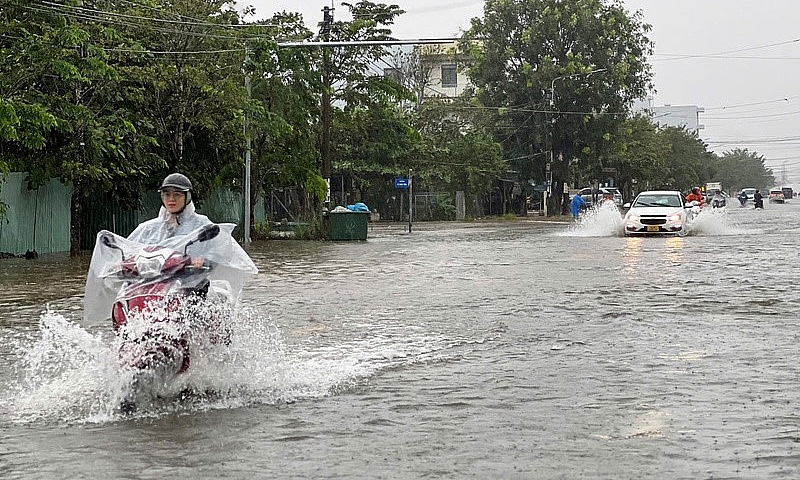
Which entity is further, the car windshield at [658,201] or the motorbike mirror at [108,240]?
the car windshield at [658,201]

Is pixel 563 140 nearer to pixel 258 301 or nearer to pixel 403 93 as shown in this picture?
pixel 403 93

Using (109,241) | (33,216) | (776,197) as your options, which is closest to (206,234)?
(109,241)

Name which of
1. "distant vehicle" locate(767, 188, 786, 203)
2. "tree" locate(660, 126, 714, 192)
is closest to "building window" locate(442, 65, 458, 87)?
"tree" locate(660, 126, 714, 192)

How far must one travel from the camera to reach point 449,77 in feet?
327

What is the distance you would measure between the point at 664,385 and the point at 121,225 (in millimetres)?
26323

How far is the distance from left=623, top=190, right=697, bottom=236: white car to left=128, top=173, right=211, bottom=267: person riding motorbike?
28459 millimetres

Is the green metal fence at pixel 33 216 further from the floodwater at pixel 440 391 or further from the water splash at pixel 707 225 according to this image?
the water splash at pixel 707 225

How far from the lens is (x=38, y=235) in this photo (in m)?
29.0

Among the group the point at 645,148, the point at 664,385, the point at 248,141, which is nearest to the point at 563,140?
the point at 645,148

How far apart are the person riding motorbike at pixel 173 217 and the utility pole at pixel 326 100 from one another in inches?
1187

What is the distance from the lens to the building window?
98838 mm

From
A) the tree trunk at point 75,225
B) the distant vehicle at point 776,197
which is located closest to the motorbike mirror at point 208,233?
the tree trunk at point 75,225

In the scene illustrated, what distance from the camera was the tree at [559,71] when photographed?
6969 cm

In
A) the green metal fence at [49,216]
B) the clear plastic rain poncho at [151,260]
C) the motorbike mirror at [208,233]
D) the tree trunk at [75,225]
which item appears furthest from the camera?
the tree trunk at [75,225]
